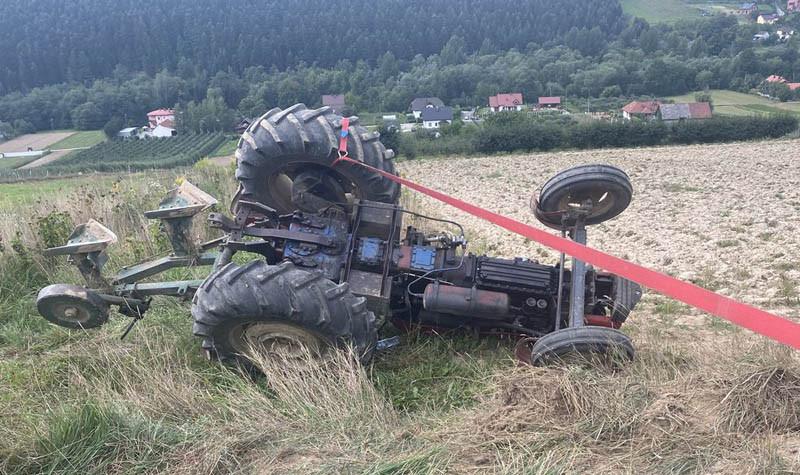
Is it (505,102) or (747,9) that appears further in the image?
(747,9)

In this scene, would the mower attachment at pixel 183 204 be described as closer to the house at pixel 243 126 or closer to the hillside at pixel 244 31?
the house at pixel 243 126

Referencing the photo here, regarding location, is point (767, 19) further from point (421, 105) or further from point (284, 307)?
point (284, 307)

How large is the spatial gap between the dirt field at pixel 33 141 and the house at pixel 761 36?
85.0 metres

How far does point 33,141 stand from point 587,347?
178 ft

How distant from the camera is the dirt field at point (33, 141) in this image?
44.4 metres

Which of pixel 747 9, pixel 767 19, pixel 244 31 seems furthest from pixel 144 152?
pixel 747 9

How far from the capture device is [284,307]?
365 cm

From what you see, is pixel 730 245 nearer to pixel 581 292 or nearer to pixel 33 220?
pixel 581 292

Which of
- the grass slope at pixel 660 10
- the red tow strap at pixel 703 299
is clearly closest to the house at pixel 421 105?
the red tow strap at pixel 703 299

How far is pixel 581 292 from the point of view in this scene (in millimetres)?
4090

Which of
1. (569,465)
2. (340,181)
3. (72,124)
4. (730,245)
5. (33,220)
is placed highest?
(340,181)

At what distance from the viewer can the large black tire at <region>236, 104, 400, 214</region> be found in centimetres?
466

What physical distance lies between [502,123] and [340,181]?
33.4 meters

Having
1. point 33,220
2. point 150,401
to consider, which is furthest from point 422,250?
point 33,220
